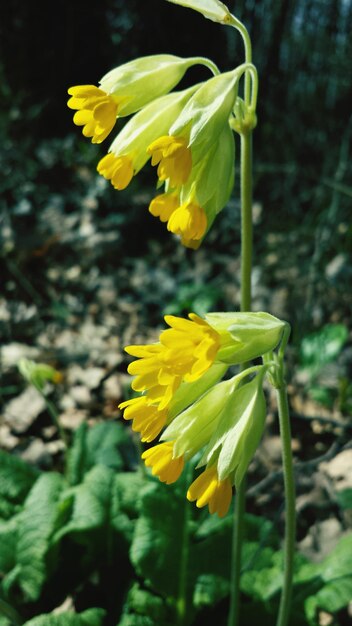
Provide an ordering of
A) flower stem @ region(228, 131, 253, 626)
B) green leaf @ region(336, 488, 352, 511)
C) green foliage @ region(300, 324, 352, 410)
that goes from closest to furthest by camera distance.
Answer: flower stem @ region(228, 131, 253, 626)
green leaf @ region(336, 488, 352, 511)
green foliage @ region(300, 324, 352, 410)

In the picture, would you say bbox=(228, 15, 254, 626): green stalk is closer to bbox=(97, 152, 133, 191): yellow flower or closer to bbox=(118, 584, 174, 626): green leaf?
bbox=(97, 152, 133, 191): yellow flower

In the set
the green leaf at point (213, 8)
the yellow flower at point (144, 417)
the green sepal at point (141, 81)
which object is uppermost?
the green leaf at point (213, 8)

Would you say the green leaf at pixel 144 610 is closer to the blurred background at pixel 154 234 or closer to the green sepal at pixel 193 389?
the blurred background at pixel 154 234

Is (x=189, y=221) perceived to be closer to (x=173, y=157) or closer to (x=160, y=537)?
(x=173, y=157)

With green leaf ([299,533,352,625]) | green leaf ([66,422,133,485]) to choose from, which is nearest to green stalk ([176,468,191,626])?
green leaf ([299,533,352,625])

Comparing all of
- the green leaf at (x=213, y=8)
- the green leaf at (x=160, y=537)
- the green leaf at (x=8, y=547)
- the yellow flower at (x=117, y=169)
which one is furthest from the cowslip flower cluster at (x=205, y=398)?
the green leaf at (x=8, y=547)

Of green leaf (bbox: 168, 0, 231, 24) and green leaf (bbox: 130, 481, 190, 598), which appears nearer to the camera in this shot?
green leaf (bbox: 168, 0, 231, 24)
